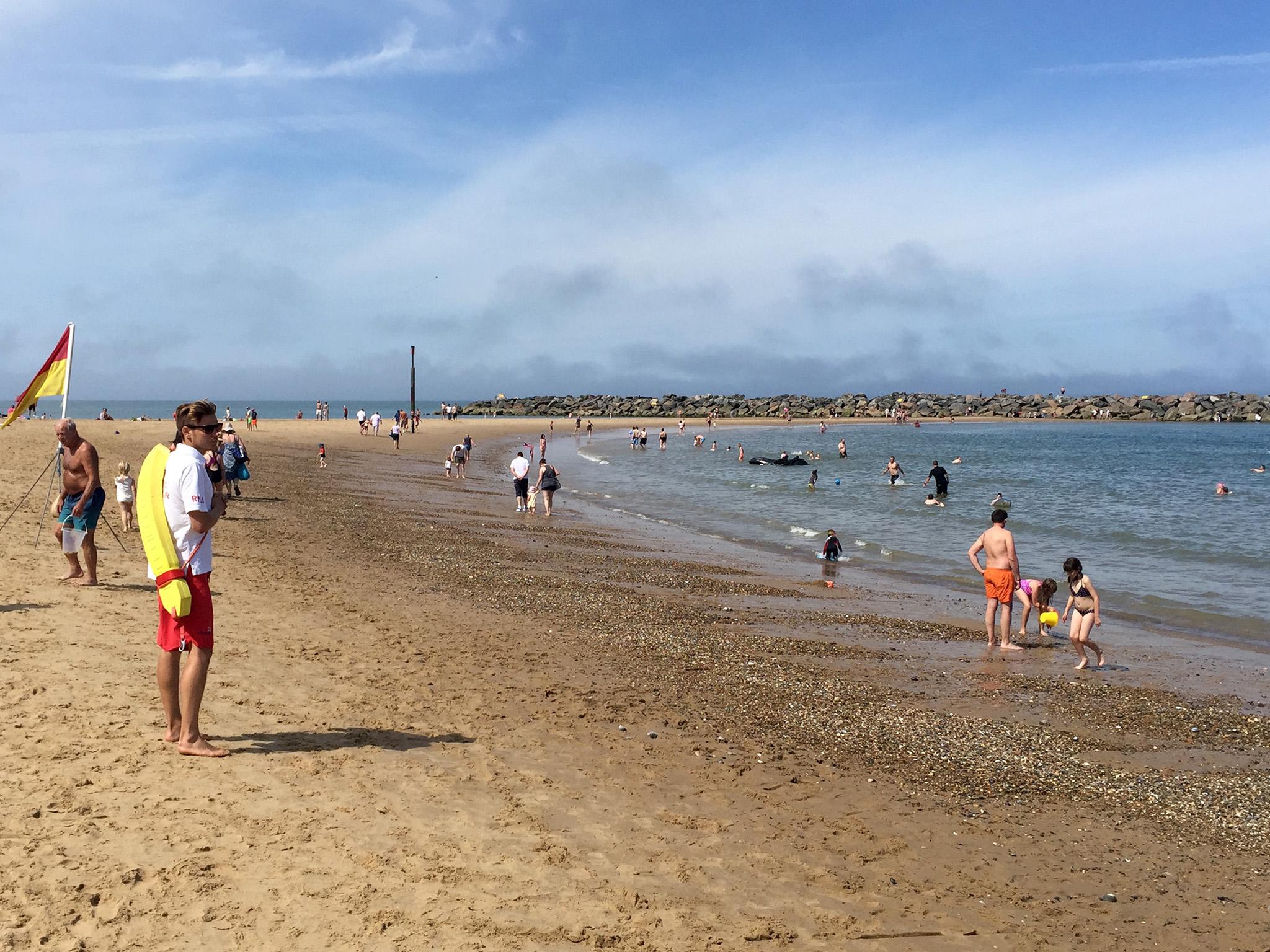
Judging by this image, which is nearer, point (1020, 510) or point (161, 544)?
point (161, 544)

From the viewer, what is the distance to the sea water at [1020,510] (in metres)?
17.6

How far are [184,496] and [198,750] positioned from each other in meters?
1.67

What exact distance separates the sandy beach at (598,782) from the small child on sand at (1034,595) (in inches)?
21.3

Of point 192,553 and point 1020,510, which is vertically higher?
point 192,553

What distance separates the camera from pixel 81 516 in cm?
1009

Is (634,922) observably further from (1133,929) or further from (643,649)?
(643,649)

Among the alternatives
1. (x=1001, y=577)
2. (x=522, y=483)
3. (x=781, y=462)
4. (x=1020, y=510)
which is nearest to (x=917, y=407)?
(x=781, y=462)

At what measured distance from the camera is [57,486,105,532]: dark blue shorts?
33.1 feet

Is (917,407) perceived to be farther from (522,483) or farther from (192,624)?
(192,624)

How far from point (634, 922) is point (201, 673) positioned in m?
3.13

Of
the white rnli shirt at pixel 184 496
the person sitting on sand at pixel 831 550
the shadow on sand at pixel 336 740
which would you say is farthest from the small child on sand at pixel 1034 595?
the white rnli shirt at pixel 184 496

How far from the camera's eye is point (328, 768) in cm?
608

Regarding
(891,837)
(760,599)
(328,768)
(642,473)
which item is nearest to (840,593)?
(760,599)

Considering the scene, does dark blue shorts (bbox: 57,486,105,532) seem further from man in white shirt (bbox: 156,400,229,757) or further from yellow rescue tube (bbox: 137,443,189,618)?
yellow rescue tube (bbox: 137,443,189,618)
